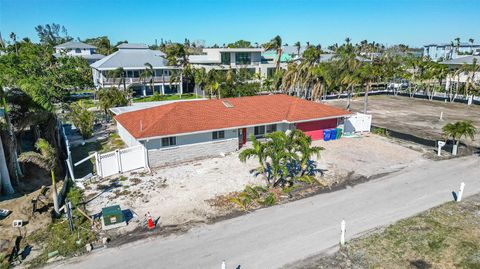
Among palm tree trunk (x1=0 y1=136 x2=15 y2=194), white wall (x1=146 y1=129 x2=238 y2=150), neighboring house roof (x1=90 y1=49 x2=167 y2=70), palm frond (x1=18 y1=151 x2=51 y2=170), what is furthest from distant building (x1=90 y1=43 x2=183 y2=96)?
palm frond (x1=18 y1=151 x2=51 y2=170)

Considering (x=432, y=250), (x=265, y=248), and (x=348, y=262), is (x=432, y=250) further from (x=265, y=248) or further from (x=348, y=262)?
(x=265, y=248)

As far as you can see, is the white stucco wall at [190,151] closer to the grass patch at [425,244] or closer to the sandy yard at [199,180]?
the sandy yard at [199,180]

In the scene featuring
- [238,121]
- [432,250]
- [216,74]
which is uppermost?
[216,74]

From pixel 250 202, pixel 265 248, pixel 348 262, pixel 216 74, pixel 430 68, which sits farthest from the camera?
pixel 430 68

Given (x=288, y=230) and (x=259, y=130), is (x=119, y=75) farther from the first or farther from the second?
(x=288, y=230)

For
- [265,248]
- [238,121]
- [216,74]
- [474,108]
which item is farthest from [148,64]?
[474,108]

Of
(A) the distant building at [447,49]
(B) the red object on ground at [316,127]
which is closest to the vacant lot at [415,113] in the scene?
(B) the red object on ground at [316,127]
